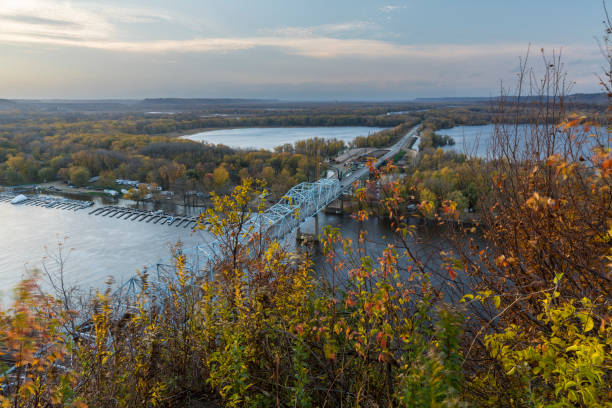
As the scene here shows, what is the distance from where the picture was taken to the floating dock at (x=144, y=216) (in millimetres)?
30250

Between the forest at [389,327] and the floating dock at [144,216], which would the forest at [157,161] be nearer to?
the floating dock at [144,216]

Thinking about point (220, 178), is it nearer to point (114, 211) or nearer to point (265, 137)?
point (114, 211)

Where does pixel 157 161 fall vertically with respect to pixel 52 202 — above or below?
above

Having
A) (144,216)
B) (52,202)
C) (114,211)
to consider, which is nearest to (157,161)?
(52,202)

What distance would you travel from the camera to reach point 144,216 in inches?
1267

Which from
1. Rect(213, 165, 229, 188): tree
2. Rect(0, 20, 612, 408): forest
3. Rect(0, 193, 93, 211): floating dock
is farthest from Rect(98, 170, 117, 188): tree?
Rect(0, 20, 612, 408): forest

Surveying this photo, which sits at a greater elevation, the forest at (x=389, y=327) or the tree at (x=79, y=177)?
the forest at (x=389, y=327)

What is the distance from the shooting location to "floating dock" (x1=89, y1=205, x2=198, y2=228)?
99.2 feet

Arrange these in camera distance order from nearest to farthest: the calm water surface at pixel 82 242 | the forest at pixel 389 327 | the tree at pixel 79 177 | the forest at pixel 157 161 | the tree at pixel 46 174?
the forest at pixel 389 327 → the calm water surface at pixel 82 242 → the forest at pixel 157 161 → the tree at pixel 79 177 → the tree at pixel 46 174

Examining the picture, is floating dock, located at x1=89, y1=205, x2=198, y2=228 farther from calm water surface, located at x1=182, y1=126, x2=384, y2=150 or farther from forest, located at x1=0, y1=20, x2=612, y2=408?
calm water surface, located at x1=182, y1=126, x2=384, y2=150

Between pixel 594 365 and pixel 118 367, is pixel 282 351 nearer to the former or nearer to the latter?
pixel 118 367

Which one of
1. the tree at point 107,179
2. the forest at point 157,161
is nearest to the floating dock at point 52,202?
the tree at point 107,179

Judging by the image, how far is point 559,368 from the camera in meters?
1.82

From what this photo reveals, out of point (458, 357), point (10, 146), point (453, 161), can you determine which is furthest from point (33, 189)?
point (458, 357)
